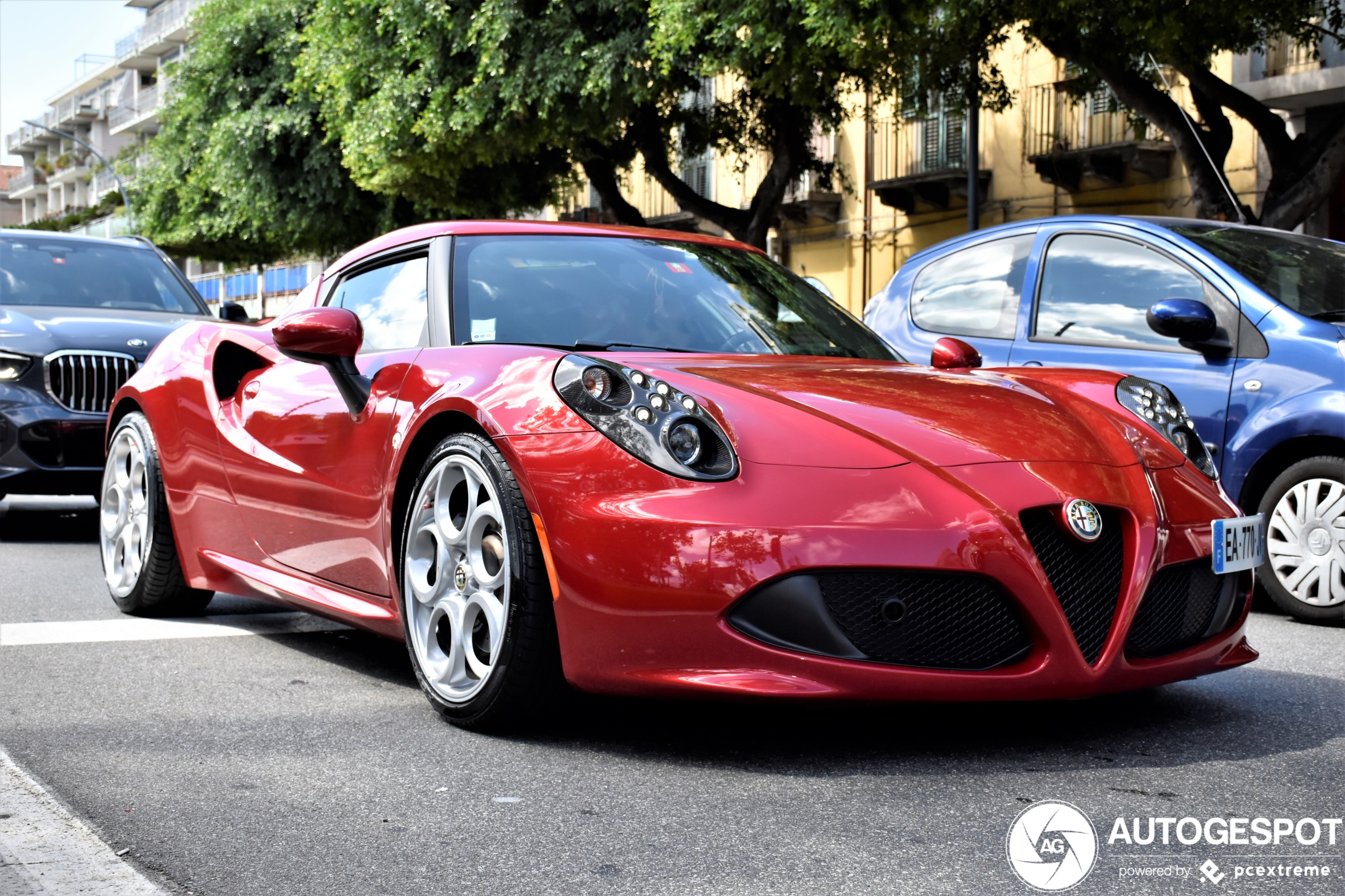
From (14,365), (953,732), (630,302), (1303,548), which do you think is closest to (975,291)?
(1303,548)

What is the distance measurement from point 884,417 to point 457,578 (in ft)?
3.46

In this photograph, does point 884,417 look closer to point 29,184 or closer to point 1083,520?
point 1083,520

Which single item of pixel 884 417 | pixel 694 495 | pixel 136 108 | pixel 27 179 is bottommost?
pixel 694 495

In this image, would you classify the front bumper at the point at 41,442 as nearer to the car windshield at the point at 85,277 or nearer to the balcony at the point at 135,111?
the car windshield at the point at 85,277

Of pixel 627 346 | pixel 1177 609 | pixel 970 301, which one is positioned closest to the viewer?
pixel 1177 609

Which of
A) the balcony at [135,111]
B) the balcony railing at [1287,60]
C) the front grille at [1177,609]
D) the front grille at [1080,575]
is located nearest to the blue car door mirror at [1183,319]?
the front grille at [1177,609]

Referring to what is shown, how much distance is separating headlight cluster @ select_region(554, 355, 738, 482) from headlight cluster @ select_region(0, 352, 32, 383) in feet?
18.0

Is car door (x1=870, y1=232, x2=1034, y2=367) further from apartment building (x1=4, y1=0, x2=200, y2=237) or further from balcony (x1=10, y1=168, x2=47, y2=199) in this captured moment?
balcony (x1=10, y1=168, x2=47, y2=199)

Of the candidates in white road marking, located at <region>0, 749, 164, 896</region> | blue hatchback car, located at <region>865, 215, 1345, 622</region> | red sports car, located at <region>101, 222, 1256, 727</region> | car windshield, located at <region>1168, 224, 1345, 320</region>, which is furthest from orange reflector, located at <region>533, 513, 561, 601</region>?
car windshield, located at <region>1168, 224, 1345, 320</region>

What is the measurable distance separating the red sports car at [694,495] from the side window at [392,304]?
0.01 m

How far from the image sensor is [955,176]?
23734mm

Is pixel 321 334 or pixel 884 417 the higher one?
pixel 321 334

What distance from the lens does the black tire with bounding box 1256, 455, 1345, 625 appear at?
18.5 ft

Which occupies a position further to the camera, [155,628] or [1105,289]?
[1105,289]
